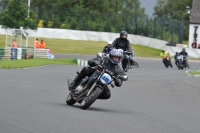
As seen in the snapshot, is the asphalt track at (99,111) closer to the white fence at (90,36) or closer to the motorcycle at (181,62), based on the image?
the motorcycle at (181,62)

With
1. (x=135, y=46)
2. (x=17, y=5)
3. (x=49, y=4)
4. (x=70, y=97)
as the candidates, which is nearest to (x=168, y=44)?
(x=135, y=46)

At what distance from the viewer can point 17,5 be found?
43.6 m

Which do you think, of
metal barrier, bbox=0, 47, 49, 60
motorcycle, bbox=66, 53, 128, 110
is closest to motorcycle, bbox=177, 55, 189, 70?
metal barrier, bbox=0, 47, 49, 60

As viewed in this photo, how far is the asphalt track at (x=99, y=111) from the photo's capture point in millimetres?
9469

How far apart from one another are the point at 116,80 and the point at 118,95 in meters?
4.30

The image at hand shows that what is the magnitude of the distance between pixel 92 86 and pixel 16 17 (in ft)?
103

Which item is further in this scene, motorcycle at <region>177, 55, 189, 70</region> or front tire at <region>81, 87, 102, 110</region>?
motorcycle at <region>177, 55, 189, 70</region>

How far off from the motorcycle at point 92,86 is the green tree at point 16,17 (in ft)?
100

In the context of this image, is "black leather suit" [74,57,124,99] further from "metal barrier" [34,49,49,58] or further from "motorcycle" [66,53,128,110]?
"metal barrier" [34,49,49,58]

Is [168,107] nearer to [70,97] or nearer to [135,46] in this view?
[70,97]

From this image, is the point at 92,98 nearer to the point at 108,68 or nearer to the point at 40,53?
the point at 108,68

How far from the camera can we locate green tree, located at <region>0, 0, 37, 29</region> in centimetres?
4306

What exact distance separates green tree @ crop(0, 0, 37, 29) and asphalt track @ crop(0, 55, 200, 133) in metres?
23.8

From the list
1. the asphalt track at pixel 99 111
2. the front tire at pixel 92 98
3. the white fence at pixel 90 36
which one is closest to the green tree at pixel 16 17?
the white fence at pixel 90 36
